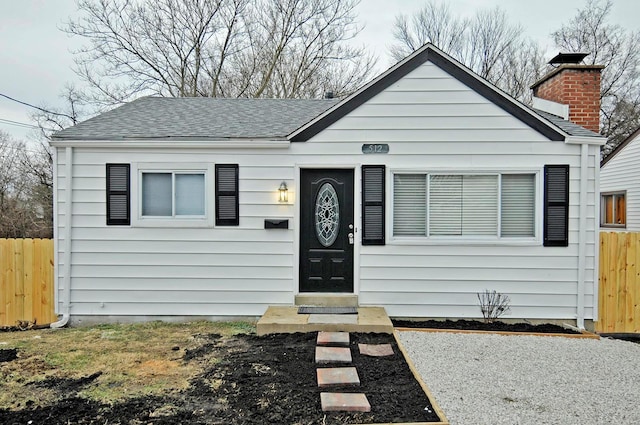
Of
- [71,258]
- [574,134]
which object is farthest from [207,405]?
[574,134]

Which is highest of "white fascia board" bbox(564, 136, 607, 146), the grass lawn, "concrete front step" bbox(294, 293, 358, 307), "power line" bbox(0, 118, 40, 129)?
"power line" bbox(0, 118, 40, 129)

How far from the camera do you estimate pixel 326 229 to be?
627 cm

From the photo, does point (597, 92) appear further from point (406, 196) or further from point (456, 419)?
point (456, 419)

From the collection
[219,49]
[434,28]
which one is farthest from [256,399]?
[434,28]

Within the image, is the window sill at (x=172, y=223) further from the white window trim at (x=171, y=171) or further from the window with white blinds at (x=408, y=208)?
the window with white blinds at (x=408, y=208)

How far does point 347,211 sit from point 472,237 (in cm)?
191

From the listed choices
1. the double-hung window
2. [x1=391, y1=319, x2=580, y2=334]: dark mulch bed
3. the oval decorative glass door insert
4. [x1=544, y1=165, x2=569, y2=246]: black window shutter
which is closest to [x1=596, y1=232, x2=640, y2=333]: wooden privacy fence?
[x1=544, y1=165, x2=569, y2=246]: black window shutter

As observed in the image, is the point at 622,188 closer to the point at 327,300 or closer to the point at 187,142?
the point at 327,300

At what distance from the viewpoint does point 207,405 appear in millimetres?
3363

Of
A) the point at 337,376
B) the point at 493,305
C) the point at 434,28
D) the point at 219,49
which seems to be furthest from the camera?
the point at 434,28

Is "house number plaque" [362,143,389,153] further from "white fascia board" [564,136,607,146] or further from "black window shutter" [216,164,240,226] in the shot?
"white fascia board" [564,136,607,146]

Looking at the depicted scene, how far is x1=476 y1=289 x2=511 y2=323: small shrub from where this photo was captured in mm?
5984

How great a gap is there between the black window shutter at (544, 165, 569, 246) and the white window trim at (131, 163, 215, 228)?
16.3ft

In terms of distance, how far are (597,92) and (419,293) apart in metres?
4.61
